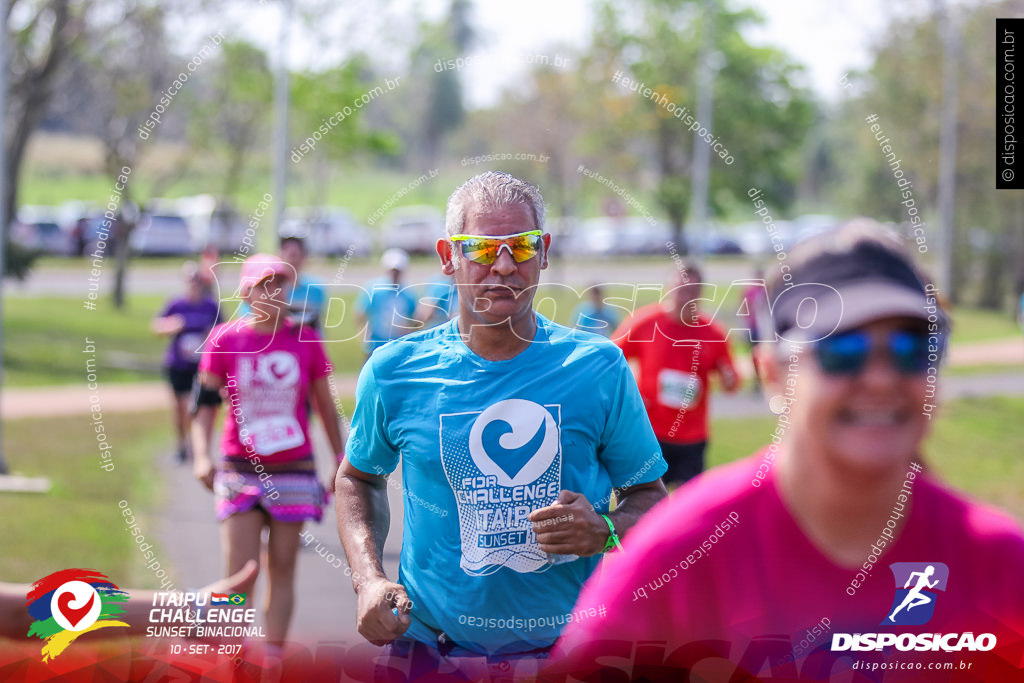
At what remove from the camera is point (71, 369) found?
1642cm

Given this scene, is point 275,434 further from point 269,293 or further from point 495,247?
point 495,247

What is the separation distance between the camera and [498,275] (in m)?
2.78

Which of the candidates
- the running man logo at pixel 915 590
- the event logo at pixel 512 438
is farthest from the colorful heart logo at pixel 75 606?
the running man logo at pixel 915 590

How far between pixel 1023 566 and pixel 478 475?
1.42 metres

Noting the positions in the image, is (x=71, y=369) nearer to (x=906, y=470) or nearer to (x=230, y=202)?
(x=230, y=202)

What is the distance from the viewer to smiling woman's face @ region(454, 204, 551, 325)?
2.78 meters

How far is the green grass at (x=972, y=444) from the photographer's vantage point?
10.4 m

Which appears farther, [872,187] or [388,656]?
[872,187]

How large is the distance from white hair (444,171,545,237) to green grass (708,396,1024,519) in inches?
294

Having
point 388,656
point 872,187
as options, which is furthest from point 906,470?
point 872,187

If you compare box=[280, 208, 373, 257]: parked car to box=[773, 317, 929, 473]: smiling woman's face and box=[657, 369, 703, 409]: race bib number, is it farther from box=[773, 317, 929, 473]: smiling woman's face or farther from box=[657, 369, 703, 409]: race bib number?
box=[773, 317, 929, 473]: smiling woman's face

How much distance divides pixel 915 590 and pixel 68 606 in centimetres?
258

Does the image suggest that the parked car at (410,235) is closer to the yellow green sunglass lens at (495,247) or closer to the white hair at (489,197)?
the white hair at (489,197)

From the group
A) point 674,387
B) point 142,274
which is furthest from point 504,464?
point 142,274
